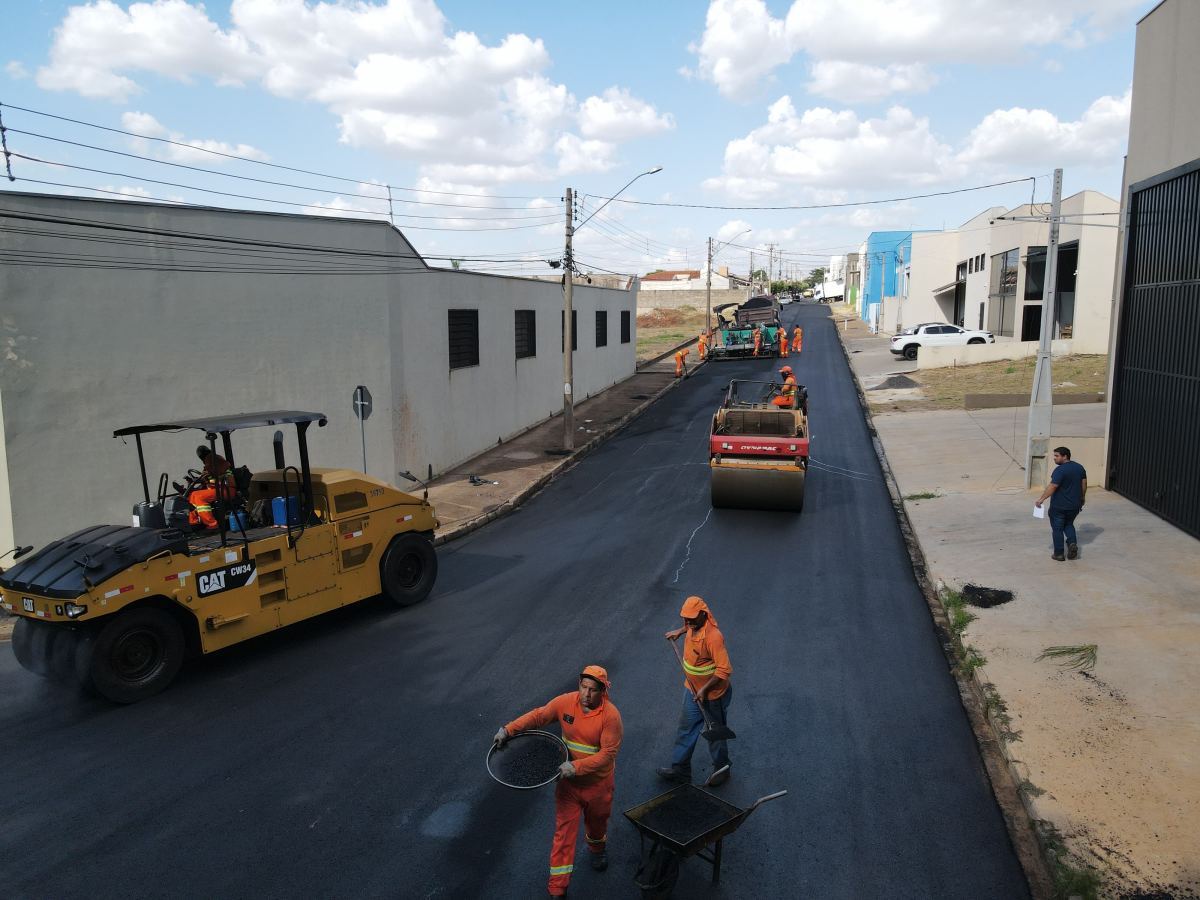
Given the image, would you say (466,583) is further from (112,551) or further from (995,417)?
(995,417)

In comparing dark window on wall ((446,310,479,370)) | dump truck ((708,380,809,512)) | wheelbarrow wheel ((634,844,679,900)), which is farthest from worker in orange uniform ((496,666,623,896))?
dark window on wall ((446,310,479,370))

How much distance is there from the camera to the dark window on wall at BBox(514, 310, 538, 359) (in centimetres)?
2523

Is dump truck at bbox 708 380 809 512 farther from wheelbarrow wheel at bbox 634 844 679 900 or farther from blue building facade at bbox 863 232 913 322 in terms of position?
blue building facade at bbox 863 232 913 322

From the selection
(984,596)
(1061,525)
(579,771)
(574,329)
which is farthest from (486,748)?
Result: (574,329)

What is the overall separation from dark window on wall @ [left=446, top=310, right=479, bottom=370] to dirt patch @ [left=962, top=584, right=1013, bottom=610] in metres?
12.9

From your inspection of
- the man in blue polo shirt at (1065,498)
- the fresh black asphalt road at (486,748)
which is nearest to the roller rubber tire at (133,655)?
the fresh black asphalt road at (486,748)

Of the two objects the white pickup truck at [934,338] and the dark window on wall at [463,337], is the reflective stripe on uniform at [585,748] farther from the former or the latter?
the white pickup truck at [934,338]

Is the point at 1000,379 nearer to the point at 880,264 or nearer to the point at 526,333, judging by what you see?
the point at 526,333

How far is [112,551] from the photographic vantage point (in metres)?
8.19

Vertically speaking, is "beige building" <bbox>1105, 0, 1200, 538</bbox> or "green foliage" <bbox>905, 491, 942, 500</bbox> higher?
"beige building" <bbox>1105, 0, 1200, 538</bbox>

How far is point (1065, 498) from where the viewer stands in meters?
11.7

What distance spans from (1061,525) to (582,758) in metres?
9.24

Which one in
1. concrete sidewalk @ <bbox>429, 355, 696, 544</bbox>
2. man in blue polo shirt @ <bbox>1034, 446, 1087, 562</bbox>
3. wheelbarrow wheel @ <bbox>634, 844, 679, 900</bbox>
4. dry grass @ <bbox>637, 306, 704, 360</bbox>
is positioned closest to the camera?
wheelbarrow wheel @ <bbox>634, 844, 679, 900</bbox>

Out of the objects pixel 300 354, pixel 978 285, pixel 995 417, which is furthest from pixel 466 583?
pixel 978 285
